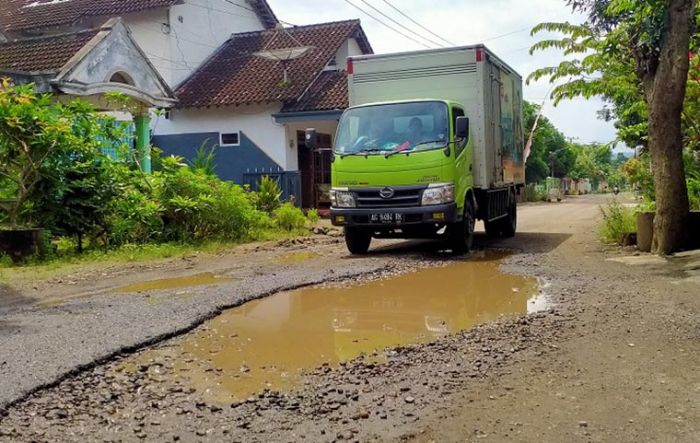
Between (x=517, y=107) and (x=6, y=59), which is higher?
(x=6, y=59)

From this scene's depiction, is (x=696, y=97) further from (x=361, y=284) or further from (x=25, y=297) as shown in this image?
(x=25, y=297)

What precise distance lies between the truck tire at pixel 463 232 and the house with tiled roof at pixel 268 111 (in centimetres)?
953

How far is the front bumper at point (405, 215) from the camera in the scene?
31.1 feet

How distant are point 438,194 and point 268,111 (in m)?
12.2

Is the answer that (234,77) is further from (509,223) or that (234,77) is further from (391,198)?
(391,198)

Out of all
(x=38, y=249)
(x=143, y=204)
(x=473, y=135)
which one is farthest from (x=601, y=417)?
(x=143, y=204)

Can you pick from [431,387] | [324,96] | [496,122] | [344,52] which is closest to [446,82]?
[496,122]

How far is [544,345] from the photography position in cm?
498

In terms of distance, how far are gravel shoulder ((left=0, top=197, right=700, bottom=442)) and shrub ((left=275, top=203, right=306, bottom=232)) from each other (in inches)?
301

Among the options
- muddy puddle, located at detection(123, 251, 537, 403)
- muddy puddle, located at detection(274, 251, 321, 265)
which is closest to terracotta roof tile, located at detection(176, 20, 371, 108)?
muddy puddle, located at detection(274, 251, 321, 265)

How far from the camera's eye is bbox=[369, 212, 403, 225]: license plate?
9.65 metres

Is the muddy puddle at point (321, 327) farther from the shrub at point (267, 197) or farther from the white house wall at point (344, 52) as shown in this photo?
the white house wall at point (344, 52)

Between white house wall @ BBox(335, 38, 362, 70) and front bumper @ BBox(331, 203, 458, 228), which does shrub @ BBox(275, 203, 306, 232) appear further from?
white house wall @ BBox(335, 38, 362, 70)

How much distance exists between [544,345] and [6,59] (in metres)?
15.2
